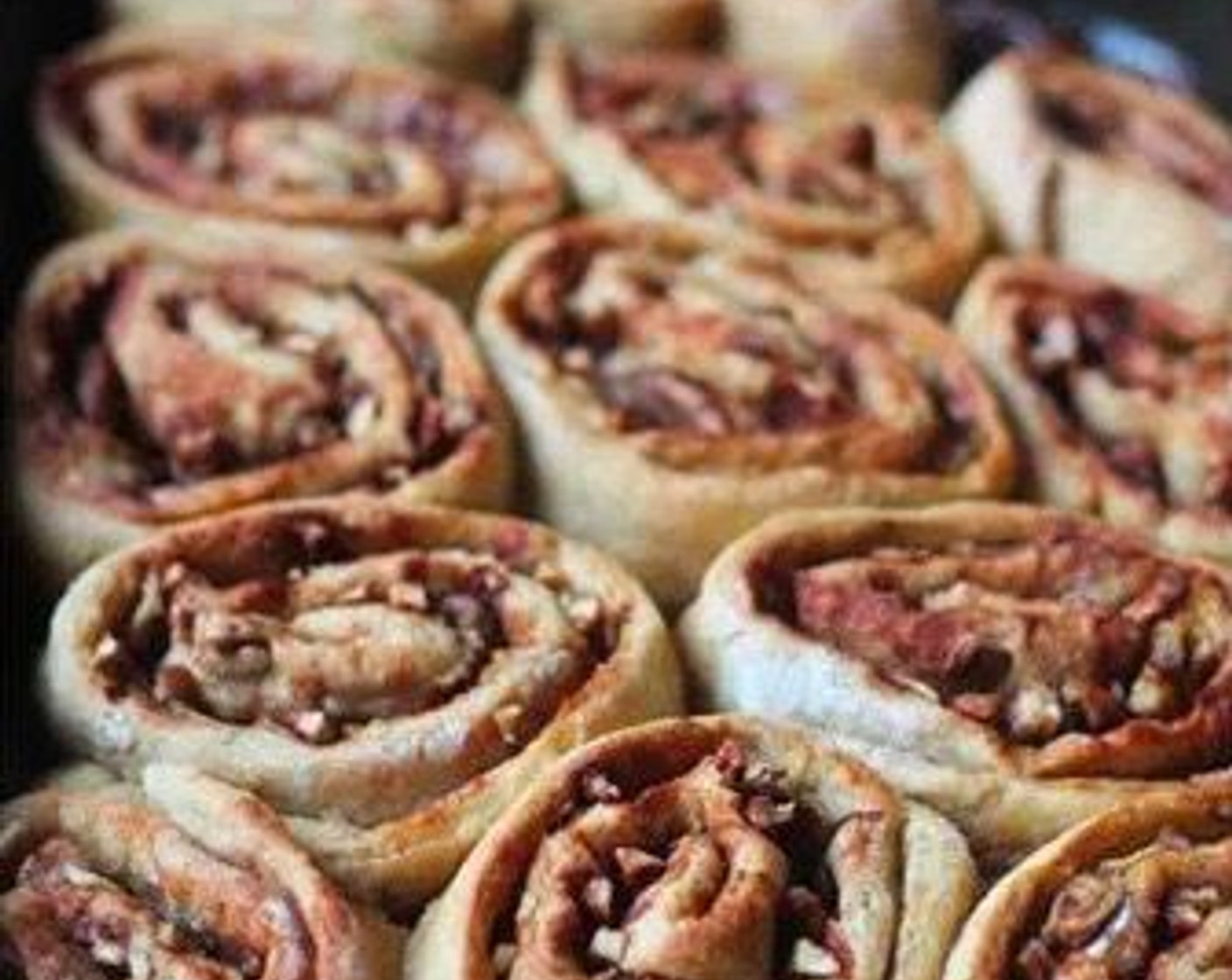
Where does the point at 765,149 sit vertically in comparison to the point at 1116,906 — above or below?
above

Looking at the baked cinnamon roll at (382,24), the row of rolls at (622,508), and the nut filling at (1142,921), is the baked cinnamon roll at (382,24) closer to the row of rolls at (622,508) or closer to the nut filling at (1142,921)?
the row of rolls at (622,508)

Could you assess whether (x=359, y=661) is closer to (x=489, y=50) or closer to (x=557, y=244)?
(x=557, y=244)

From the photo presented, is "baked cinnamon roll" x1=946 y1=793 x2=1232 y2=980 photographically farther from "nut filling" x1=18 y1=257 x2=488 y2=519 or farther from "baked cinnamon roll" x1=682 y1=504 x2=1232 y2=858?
"nut filling" x1=18 y1=257 x2=488 y2=519

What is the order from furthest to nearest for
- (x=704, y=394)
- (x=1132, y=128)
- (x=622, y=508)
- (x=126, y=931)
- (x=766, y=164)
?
1. (x=1132, y=128)
2. (x=766, y=164)
3. (x=704, y=394)
4. (x=622, y=508)
5. (x=126, y=931)

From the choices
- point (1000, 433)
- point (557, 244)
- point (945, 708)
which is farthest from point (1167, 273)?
point (945, 708)

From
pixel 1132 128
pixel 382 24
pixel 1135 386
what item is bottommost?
pixel 1135 386

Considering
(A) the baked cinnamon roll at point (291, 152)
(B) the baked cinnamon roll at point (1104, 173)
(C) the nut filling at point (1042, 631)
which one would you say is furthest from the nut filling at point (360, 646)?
(B) the baked cinnamon roll at point (1104, 173)

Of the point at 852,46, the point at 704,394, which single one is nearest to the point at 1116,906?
the point at 704,394

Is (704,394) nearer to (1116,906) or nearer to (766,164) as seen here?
(766,164)
